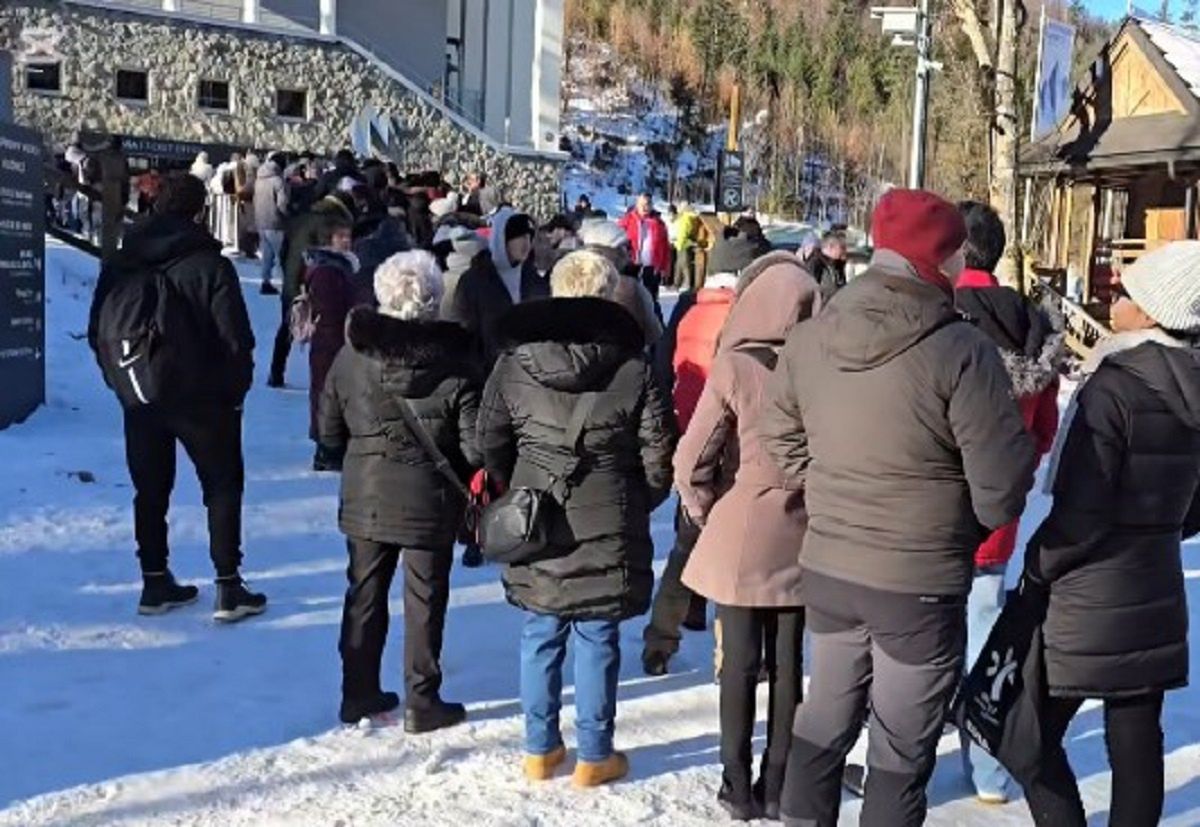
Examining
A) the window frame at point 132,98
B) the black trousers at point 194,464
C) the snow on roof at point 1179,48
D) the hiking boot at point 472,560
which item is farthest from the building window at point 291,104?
the black trousers at point 194,464

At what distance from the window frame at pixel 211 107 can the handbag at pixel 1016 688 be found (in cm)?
2827

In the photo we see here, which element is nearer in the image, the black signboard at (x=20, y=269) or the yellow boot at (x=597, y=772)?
the yellow boot at (x=597, y=772)

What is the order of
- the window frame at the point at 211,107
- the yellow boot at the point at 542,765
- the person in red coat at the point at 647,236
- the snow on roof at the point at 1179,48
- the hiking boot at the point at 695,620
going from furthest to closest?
the window frame at the point at 211,107 → the snow on roof at the point at 1179,48 → the person in red coat at the point at 647,236 → the hiking boot at the point at 695,620 → the yellow boot at the point at 542,765

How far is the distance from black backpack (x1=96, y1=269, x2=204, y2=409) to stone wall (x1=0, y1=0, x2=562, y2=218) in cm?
2304

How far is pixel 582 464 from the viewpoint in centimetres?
398

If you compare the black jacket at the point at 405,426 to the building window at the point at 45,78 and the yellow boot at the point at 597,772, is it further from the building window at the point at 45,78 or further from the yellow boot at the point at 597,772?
the building window at the point at 45,78

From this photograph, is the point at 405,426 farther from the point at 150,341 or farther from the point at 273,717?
the point at 150,341

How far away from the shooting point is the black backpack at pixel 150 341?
515 cm

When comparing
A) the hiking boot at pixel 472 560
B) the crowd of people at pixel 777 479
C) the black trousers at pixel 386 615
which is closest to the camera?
the crowd of people at pixel 777 479

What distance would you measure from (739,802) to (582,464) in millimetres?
1150

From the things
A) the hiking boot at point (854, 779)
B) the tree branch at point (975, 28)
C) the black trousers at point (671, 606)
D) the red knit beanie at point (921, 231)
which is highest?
the tree branch at point (975, 28)

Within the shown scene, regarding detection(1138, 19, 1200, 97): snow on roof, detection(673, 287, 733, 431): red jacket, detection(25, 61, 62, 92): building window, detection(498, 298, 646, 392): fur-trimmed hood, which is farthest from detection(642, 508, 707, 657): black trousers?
detection(25, 61, 62, 92): building window

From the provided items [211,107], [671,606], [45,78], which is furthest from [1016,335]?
[211,107]

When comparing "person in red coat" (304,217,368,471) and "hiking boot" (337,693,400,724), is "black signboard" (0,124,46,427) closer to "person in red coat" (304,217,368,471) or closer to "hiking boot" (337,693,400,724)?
"person in red coat" (304,217,368,471)
